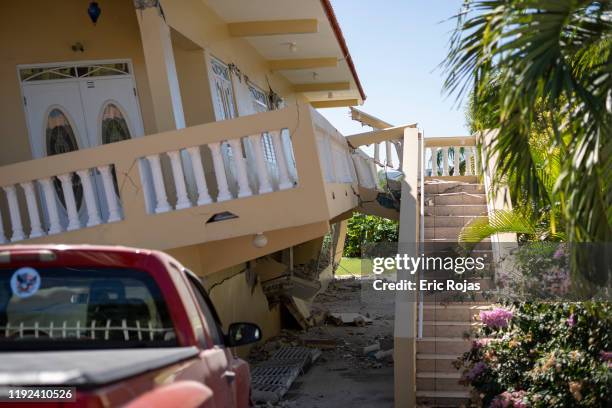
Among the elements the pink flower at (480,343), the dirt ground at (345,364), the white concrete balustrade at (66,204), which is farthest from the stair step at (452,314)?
the white concrete balustrade at (66,204)

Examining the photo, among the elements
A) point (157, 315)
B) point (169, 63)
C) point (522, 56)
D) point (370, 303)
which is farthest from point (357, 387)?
point (370, 303)

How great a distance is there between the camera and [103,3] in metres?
11.2

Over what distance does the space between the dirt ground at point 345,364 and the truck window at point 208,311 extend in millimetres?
5008

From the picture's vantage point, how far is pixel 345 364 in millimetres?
13125

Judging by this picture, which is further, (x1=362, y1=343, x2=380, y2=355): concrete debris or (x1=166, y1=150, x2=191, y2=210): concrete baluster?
(x1=362, y1=343, x2=380, y2=355): concrete debris

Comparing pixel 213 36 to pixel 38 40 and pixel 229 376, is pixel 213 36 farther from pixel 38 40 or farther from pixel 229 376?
pixel 229 376

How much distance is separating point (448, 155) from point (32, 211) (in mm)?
10039

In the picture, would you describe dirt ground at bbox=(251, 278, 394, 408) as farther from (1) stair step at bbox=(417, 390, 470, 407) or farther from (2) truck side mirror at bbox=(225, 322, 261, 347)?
(2) truck side mirror at bbox=(225, 322, 261, 347)

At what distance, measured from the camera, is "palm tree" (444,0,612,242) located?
525 centimetres

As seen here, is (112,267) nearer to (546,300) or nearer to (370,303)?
(546,300)

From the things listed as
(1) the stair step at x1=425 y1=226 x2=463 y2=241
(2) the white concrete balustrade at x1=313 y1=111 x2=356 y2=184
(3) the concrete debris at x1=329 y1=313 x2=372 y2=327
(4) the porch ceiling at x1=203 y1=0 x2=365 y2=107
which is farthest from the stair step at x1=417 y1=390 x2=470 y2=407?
(3) the concrete debris at x1=329 y1=313 x2=372 y2=327

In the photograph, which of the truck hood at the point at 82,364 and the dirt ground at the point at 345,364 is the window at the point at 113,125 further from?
the truck hood at the point at 82,364

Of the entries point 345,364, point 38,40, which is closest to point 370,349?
point 345,364

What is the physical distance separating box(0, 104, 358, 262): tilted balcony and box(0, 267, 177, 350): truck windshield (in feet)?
14.5
